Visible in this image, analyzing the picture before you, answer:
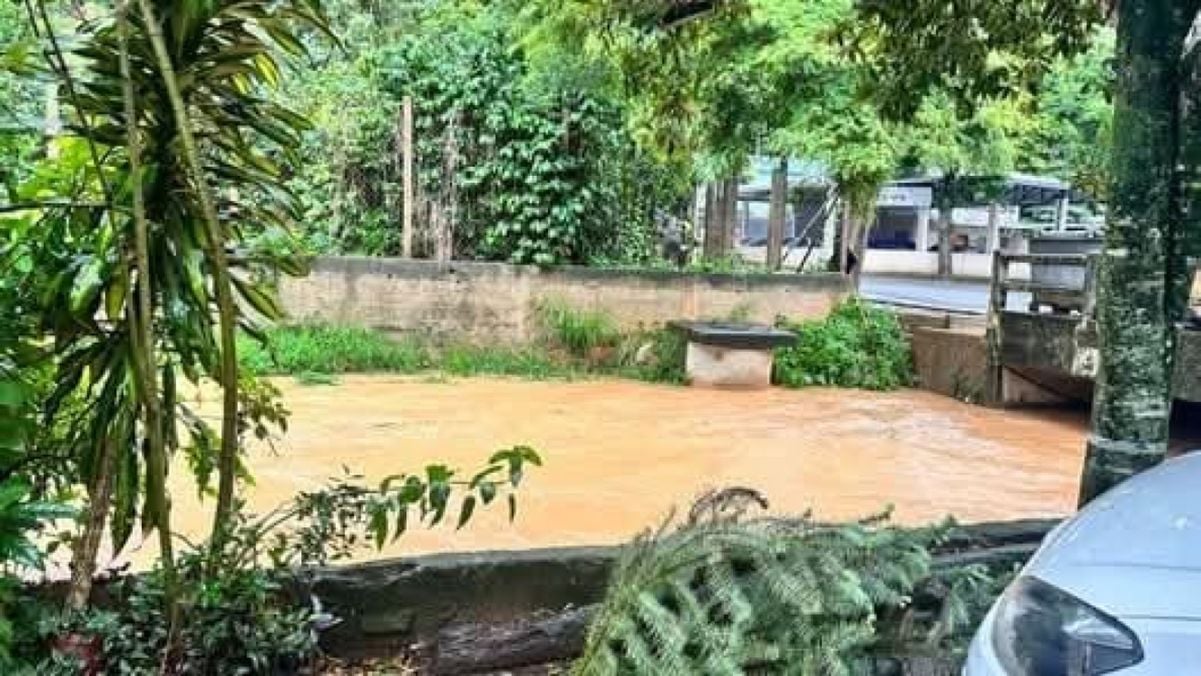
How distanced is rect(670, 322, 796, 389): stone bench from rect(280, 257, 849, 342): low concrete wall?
0.73m

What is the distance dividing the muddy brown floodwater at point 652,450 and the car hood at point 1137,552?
10.3 feet

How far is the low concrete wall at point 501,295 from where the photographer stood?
34.1 ft

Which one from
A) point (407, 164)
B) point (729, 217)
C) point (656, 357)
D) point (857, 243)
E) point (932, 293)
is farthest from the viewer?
point (932, 293)

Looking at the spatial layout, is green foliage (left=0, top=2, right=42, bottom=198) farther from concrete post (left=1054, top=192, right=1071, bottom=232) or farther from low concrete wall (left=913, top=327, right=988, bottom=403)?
concrete post (left=1054, top=192, right=1071, bottom=232)

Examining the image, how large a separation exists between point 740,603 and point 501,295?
8829 mm

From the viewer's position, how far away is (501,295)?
423 inches

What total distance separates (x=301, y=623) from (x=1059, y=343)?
27.6 feet

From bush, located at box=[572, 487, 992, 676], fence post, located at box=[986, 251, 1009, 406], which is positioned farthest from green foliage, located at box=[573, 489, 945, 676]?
fence post, located at box=[986, 251, 1009, 406]

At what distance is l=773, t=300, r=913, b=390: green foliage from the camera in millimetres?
10891

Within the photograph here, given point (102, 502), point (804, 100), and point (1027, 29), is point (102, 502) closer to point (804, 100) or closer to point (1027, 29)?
point (1027, 29)

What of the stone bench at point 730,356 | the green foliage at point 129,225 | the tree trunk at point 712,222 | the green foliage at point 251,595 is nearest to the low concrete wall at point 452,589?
the green foliage at point 251,595

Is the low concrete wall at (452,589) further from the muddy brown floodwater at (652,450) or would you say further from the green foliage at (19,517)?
the muddy brown floodwater at (652,450)

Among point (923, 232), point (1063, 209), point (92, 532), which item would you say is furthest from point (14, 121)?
point (923, 232)

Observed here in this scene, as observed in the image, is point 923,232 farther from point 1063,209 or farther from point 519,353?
point 519,353
